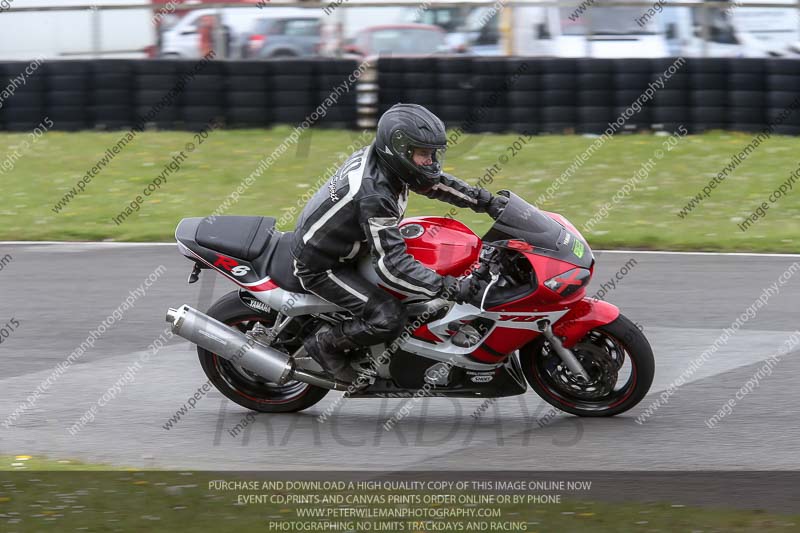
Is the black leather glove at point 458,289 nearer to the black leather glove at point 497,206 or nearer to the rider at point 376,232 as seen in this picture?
the rider at point 376,232

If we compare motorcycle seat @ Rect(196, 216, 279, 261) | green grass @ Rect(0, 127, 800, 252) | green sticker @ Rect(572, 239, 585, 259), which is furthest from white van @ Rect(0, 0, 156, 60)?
green sticker @ Rect(572, 239, 585, 259)

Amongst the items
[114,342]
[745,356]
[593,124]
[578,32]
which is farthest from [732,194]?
[114,342]

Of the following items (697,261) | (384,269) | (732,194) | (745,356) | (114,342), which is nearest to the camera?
(384,269)

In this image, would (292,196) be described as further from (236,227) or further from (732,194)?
(236,227)

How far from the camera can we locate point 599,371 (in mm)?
6434

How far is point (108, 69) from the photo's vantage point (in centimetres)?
1598

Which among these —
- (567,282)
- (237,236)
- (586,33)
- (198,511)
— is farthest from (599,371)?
(586,33)

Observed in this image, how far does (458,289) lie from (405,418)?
1134mm

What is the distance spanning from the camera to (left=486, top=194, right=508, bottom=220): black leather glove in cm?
630

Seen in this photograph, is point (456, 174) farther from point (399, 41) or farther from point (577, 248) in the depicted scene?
point (577, 248)

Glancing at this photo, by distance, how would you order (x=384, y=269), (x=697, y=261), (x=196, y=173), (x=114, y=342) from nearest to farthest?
(x=384, y=269), (x=114, y=342), (x=697, y=261), (x=196, y=173)

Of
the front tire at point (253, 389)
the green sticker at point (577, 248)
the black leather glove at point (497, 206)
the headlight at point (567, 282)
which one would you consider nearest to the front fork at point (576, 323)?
the headlight at point (567, 282)

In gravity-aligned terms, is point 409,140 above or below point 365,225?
above

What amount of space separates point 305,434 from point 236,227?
1.22 m
